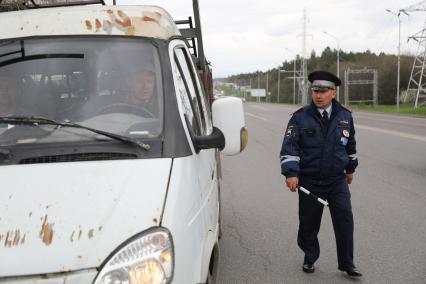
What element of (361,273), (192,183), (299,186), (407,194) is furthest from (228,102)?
(407,194)

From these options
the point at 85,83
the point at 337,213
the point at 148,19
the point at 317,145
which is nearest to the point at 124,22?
the point at 148,19

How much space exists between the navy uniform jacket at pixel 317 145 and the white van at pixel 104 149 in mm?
1196

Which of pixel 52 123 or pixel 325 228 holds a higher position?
pixel 52 123

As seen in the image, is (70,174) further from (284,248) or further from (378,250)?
(378,250)

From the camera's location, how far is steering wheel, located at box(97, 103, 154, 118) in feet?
10.2

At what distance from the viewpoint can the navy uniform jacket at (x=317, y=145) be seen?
4.81 metres

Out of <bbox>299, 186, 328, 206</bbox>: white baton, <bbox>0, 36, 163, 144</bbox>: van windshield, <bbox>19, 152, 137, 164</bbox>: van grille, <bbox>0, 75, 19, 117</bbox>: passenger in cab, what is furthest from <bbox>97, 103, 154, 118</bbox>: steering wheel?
<bbox>299, 186, 328, 206</bbox>: white baton

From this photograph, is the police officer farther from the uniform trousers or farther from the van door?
the van door

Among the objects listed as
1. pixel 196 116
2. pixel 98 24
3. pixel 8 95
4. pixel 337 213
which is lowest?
pixel 337 213

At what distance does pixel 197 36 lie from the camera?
5.94m

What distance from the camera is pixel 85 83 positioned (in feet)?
10.5

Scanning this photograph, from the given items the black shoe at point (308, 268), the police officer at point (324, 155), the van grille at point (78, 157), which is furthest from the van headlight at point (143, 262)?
the black shoe at point (308, 268)

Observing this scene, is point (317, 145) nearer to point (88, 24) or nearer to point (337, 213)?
point (337, 213)

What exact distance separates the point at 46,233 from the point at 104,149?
608 millimetres
